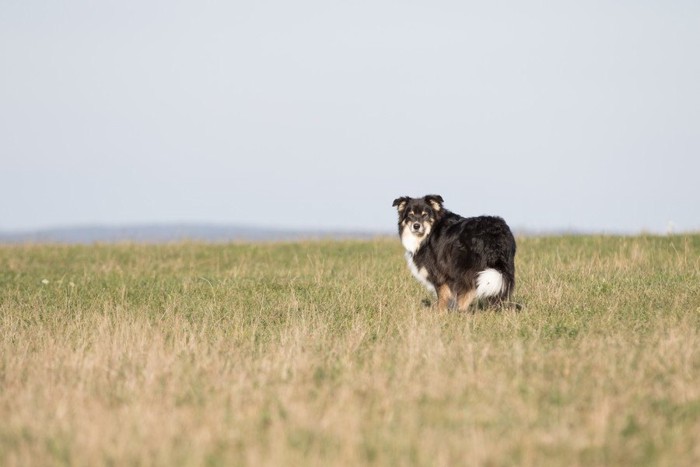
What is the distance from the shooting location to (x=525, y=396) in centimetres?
638

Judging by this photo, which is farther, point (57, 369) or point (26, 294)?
point (26, 294)

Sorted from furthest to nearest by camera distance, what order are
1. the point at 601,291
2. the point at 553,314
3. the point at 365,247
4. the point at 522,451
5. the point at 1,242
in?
the point at 1,242
the point at 365,247
the point at 601,291
the point at 553,314
the point at 522,451

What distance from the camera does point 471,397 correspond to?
6.29 m

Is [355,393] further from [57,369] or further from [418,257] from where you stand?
[418,257]

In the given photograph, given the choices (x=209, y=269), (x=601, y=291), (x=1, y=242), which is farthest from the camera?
(x=1, y=242)

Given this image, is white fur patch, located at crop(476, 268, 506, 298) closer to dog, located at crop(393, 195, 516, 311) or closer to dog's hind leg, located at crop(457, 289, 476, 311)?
dog, located at crop(393, 195, 516, 311)

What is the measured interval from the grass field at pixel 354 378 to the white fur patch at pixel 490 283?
32 centimetres

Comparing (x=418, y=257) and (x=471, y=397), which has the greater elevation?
(x=418, y=257)

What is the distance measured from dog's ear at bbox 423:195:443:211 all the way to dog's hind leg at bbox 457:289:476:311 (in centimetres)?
144

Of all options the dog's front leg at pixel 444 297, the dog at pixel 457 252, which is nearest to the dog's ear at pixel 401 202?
the dog at pixel 457 252

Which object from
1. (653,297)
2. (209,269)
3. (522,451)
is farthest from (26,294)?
(522,451)

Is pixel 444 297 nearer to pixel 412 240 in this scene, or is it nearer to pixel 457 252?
pixel 457 252

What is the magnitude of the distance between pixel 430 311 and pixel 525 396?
5001 mm

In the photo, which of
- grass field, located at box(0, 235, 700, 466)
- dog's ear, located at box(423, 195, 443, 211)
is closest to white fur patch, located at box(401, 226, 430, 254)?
dog's ear, located at box(423, 195, 443, 211)
